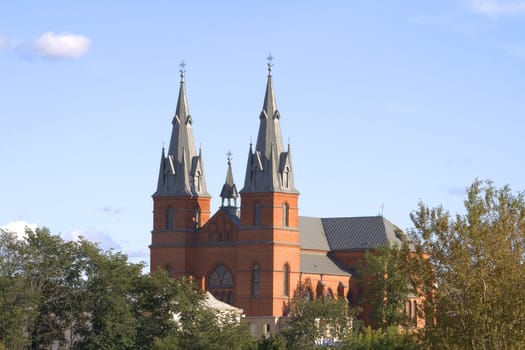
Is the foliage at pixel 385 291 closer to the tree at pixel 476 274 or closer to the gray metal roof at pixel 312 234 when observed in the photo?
the gray metal roof at pixel 312 234

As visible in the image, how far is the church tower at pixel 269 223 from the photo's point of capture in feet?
461

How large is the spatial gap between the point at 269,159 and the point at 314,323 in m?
24.3

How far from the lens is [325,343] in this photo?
398 feet

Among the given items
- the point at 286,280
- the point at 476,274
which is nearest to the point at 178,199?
the point at 286,280

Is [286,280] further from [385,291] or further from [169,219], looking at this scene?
[169,219]

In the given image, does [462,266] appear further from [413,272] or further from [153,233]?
[153,233]

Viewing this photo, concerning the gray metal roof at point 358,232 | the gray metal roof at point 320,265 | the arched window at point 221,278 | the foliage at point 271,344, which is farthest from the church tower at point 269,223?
the foliage at point 271,344

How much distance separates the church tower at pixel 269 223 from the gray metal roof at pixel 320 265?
17.6ft

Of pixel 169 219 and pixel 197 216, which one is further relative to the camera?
pixel 197 216

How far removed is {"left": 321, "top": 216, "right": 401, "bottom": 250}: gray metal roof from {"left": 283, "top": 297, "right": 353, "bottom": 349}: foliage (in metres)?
24.0

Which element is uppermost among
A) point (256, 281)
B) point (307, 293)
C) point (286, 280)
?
point (286, 280)

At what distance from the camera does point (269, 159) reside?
142 meters

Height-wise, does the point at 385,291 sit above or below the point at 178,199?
below

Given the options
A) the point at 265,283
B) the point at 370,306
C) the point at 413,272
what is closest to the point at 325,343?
the point at 265,283
